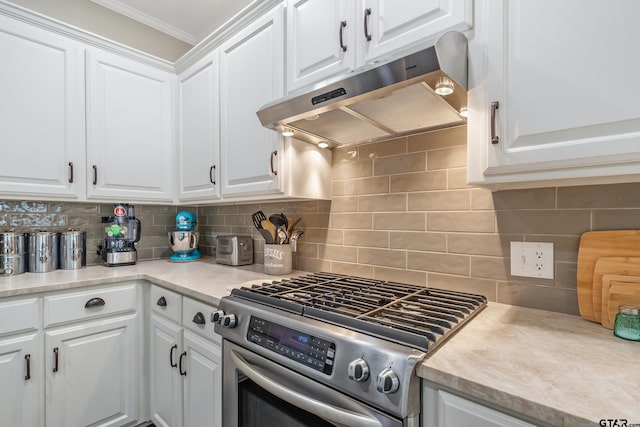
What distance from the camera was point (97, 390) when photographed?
1.69m

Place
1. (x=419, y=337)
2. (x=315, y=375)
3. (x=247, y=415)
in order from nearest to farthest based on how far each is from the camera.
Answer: (x=419, y=337), (x=315, y=375), (x=247, y=415)

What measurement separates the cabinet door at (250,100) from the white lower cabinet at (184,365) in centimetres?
69

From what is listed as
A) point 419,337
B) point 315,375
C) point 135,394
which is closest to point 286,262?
point 315,375

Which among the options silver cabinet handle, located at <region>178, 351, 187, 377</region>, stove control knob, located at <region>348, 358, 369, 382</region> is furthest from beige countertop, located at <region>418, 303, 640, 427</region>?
silver cabinet handle, located at <region>178, 351, 187, 377</region>

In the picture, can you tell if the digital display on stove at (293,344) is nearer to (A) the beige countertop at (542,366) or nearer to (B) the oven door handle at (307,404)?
(B) the oven door handle at (307,404)

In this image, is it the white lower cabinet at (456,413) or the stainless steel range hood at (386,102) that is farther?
the stainless steel range hood at (386,102)

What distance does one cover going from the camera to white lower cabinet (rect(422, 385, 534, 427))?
0.63 metres

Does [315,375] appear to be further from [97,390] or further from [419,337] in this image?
[97,390]

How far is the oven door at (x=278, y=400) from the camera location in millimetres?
793

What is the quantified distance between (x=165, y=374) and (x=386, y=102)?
5.73 ft

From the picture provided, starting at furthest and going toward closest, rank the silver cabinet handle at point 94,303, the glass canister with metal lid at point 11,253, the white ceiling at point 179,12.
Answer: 1. the white ceiling at point 179,12
2. the glass canister with metal lid at point 11,253
3. the silver cabinet handle at point 94,303

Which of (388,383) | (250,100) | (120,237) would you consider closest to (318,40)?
(250,100)

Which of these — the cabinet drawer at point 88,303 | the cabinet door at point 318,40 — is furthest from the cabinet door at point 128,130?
the cabinet door at point 318,40

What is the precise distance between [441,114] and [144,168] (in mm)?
1974
